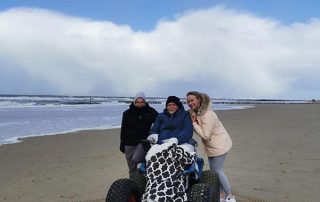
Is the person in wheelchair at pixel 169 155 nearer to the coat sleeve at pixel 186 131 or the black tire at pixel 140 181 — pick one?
the coat sleeve at pixel 186 131

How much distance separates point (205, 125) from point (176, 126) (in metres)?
0.45

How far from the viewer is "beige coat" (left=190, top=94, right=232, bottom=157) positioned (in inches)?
232

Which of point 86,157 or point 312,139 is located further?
point 312,139

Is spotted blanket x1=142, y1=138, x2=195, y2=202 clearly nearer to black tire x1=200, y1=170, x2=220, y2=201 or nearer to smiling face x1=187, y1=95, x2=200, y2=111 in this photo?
black tire x1=200, y1=170, x2=220, y2=201

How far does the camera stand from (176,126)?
5691 mm

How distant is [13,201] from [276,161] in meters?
5.92

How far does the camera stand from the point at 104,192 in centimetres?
738

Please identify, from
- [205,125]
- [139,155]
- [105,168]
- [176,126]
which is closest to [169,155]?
[176,126]

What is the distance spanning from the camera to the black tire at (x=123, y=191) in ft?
16.1

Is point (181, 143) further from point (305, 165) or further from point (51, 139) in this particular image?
point (51, 139)

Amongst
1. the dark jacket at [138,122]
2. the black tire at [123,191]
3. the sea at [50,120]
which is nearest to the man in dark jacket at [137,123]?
the dark jacket at [138,122]

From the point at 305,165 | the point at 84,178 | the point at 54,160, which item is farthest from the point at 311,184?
the point at 54,160

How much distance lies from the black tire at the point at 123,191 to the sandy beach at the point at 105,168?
1859 mm

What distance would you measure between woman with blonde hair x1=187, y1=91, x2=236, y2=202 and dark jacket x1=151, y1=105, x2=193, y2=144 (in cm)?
25
